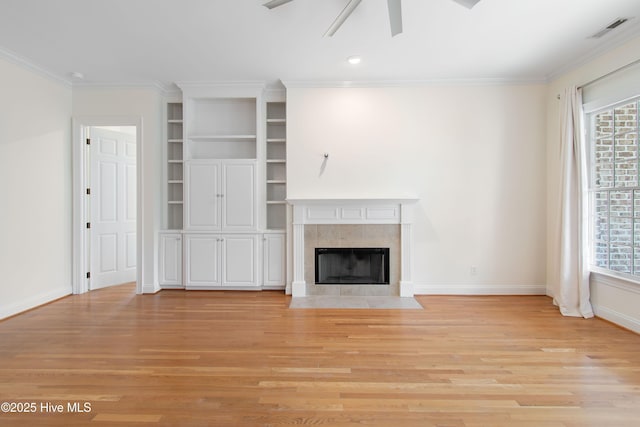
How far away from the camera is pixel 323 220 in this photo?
4395mm

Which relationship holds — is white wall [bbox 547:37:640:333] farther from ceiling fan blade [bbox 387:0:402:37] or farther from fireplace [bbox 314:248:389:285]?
ceiling fan blade [bbox 387:0:402:37]

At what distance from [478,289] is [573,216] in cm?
136

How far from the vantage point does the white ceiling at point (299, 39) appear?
9.09ft

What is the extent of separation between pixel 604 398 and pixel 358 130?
3.44 metres

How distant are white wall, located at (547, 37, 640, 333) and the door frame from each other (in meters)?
5.02

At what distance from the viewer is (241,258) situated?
15.0ft

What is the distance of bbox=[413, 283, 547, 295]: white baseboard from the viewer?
4.37 metres

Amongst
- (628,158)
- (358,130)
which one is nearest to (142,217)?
(358,130)

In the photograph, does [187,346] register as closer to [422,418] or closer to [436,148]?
[422,418]

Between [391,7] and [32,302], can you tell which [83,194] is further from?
[391,7]

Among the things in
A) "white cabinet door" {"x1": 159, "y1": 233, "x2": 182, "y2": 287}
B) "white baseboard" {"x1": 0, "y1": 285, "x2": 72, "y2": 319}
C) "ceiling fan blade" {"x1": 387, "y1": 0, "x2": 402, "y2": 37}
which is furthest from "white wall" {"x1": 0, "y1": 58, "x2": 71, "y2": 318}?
"ceiling fan blade" {"x1": 387, "y1": 0, "x2": 402, "y2": 37}

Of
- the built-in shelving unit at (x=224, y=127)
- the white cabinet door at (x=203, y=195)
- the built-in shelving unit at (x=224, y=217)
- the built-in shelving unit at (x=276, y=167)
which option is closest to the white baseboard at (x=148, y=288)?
the built-in shelving unit at (x=224, y=217)

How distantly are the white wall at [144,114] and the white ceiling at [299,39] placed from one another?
6.8 inches

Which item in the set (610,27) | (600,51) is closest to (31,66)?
(610,27)
